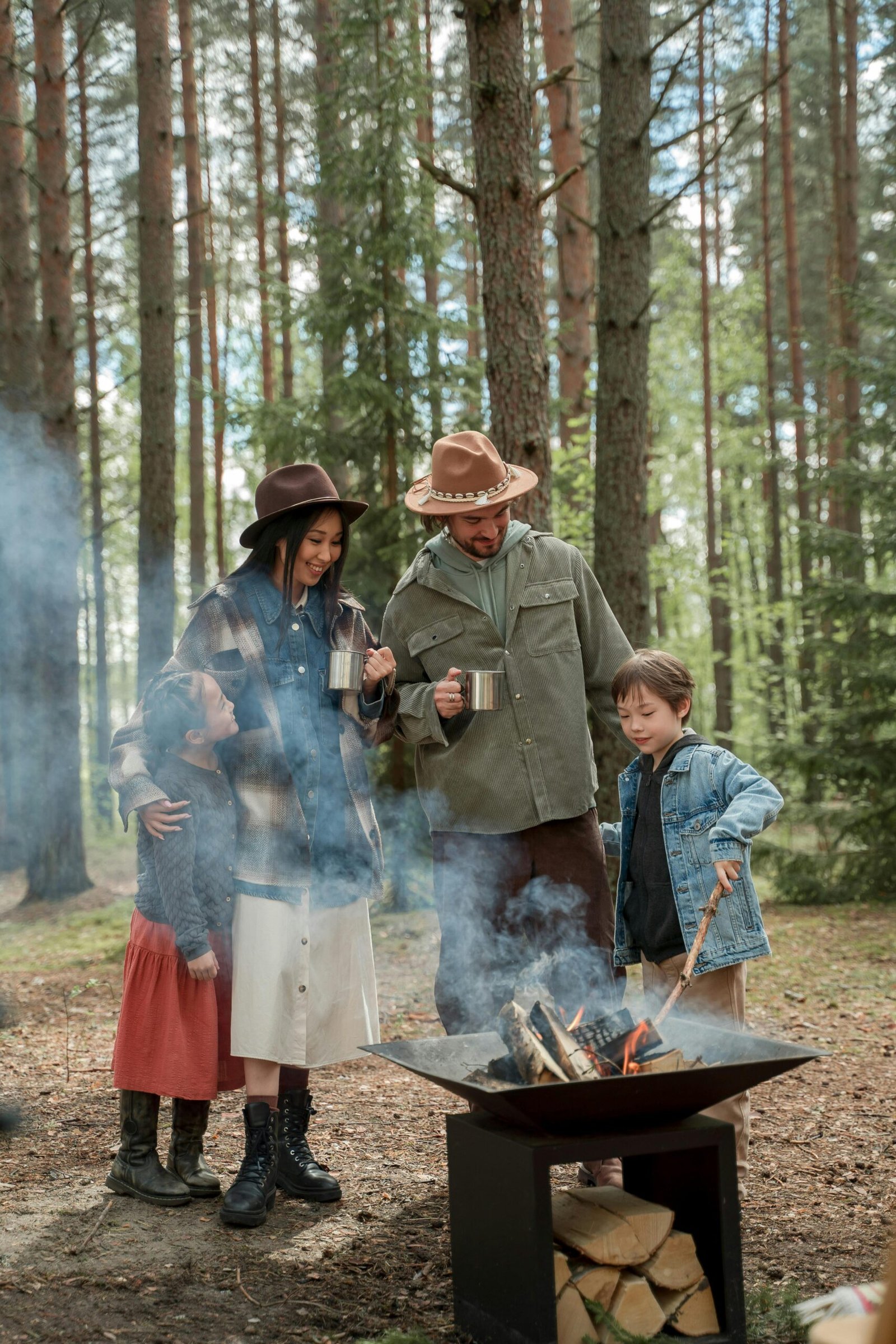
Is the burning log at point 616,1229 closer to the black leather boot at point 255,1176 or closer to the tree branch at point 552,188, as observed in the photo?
the black leather boot at point 255,1176

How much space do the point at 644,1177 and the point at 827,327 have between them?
16486 millimetres

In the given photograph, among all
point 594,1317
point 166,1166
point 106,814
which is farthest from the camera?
point 106,814

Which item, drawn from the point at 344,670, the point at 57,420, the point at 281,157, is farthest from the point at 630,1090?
the point at 281,157

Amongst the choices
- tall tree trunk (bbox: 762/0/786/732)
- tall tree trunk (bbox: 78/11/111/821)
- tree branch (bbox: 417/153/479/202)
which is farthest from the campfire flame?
tall tree trunk (bbox: 762/0/786/732)

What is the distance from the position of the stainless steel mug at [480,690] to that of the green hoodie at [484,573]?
0.25 m

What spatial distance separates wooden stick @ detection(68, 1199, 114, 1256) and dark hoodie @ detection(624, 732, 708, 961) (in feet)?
5.78

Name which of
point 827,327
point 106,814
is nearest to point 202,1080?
point 106,814

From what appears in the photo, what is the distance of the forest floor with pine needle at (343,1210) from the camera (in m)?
2.83

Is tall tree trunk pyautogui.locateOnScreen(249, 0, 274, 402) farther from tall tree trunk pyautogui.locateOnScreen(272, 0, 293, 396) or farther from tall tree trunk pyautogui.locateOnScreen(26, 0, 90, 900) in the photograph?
tall tree trunk pyautogui.locateOnScreen(26, 0, 90, 900)

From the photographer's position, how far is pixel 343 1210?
3.51 meters

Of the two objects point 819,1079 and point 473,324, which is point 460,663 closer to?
point 819,1079

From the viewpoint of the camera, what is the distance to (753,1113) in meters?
4.54

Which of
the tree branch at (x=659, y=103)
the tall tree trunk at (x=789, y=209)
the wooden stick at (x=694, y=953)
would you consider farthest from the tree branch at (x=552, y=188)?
the tall tree trunk at (x=789, y=209)

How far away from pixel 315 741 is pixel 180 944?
0.71 m
